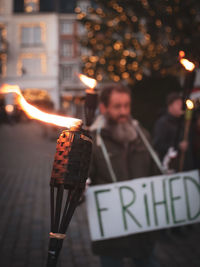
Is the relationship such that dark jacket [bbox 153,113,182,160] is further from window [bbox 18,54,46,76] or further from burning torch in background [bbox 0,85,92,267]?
window [bbox 18,54,46,76]

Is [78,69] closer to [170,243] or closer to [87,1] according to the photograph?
[87,1]

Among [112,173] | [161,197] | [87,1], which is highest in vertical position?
[87,1]

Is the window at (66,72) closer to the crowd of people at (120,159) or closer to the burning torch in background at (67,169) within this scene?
the crowd of people at (120,159)

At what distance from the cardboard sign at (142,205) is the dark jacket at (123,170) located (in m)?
0.06

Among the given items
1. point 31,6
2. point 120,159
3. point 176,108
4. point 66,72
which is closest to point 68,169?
point 120,159

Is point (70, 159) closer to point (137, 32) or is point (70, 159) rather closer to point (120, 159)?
point (120, 159)

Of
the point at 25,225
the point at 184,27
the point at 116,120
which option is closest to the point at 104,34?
the point at 184,27

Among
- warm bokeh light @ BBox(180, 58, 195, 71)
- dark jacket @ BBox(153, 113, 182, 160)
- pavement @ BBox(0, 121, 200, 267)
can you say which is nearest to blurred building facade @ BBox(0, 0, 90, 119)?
pavement @ BBox(0, 121, 200, 267)

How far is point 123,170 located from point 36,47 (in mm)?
38539

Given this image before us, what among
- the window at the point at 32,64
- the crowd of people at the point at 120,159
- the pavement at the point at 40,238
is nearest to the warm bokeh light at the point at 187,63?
the crowd of people at the point at 120,159

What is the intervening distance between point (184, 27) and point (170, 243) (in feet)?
28.3

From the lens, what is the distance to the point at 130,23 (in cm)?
1270

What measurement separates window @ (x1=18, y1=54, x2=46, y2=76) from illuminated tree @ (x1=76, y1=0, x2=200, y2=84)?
78.4ft

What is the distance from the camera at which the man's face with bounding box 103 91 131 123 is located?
2463 mm
